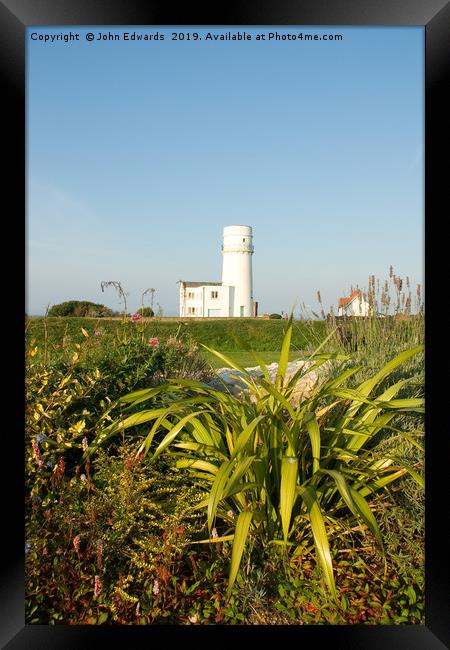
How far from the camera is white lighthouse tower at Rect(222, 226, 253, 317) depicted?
48.2 feet

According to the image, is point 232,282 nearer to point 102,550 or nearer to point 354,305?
point 354,305

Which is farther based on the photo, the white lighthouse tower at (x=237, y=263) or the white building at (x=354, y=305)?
the white lighthouse tower at (x=237, y=263)

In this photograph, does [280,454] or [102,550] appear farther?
[280,454]

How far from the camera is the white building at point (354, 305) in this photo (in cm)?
386

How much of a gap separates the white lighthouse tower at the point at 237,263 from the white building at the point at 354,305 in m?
10.7

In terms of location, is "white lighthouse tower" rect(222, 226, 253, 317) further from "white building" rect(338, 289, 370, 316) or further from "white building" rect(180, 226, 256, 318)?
"white building" rect(338, 289, 370, 316)

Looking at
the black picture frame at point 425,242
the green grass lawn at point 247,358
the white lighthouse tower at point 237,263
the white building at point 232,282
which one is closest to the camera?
the black picture frame at point 425,242

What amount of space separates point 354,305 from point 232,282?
37.3 ft

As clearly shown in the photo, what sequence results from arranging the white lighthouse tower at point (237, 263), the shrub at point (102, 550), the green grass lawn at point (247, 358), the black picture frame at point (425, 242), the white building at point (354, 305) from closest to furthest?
1. the black picture frame at point (425, 242)
2. the shrub at point (102, 550)
3. the white building at point (354, 305)
4. the green grass lawn at point (247, 358)
5. the white lighthouse tower at point (237, 263)

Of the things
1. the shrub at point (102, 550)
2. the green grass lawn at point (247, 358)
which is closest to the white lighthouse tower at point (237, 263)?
the green grass lawn at point (247, 358)

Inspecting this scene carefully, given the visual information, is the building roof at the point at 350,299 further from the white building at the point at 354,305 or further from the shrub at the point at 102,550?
the shrub at the point at 102,550

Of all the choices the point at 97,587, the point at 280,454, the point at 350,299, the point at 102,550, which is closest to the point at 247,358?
the point at 350,299

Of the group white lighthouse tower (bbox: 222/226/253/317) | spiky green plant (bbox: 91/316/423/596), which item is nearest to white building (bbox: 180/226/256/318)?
white lighthouse tower (bbox: 222/226/253/317)

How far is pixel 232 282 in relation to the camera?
15.2 meters
